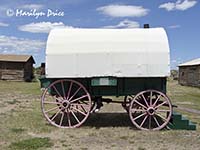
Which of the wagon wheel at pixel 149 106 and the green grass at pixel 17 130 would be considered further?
the wagon wheel at pixel 149 106

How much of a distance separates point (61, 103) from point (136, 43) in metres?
2.99

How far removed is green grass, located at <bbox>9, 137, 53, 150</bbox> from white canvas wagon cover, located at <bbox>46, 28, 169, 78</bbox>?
7.98ft

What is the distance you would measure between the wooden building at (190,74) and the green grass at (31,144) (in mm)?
33351

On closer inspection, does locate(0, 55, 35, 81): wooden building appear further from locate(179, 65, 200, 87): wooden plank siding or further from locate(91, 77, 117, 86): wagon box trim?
locate(91, 77, 117, 86): wagon box trim

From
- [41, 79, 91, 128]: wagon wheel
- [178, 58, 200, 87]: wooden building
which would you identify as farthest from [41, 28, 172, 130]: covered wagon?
[178, 58, 200, 87]: wooden building

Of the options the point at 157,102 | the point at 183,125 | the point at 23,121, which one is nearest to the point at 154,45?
the point at 157,102

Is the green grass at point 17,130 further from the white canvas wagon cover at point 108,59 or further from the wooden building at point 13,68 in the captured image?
the wooden building at point 13,68

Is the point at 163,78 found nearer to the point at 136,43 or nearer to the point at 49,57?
the point at 136,43

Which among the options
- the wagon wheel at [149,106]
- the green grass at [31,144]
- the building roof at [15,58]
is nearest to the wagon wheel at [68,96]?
the wagon wheel at [149,106]

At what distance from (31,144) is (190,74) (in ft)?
123

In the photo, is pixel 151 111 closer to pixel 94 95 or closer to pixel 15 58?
pixel 94 95

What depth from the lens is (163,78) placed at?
1135 centimetres

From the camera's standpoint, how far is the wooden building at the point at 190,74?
41.3 m

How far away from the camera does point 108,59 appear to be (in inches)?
437
